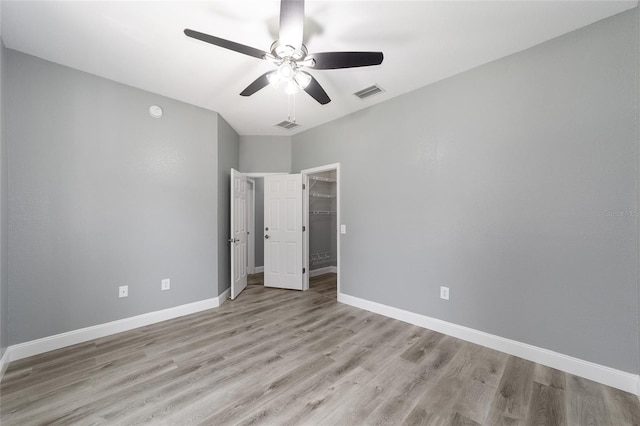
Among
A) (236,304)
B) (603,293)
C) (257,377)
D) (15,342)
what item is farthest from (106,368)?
(603,293)

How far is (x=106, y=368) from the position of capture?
84.3 inches

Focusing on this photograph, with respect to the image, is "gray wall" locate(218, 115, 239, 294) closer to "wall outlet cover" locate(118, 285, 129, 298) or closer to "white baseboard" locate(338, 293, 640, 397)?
"wall outlet cover" locate(118, 285, 129, 298)

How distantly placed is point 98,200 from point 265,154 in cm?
261

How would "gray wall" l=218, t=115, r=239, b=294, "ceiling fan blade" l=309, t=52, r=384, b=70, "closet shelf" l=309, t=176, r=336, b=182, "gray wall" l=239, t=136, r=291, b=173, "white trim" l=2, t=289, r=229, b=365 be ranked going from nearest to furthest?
1. "ceiling fan blade" l=309, t=52, r=384, b=70
2. "white trim" l=2, t=289, r=229, b=365
3. "gray wall" l=218, t=115, r=239, b=294
4. "gray wall" l=239, t=136, r=291, b=173
5. "closet shelf" l=309, t=176, r=336, b=182

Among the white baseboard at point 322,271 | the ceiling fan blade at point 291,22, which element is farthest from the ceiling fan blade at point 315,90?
the white baseboard at point 322,271

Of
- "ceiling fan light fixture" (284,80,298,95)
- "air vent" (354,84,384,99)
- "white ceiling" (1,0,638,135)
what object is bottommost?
"ceiling fan light fixture" (284,80,298,95)

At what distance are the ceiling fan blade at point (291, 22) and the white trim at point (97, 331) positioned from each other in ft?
10.9

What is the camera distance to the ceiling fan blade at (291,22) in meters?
1.45

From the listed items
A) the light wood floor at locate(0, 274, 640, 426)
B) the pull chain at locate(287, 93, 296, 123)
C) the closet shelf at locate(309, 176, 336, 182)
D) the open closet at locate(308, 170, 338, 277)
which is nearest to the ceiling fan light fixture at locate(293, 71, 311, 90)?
the pull chain at locate(287, 93, 296, 123)

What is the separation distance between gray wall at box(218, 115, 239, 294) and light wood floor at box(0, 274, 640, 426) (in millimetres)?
1104

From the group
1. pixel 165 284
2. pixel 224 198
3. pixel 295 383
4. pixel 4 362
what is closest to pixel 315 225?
pixel 224 198

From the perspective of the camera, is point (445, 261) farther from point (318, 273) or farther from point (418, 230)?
point (318, 273)

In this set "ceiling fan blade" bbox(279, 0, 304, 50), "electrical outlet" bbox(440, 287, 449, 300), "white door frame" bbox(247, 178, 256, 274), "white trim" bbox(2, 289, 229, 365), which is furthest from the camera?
"white door frame" bbox(247, 178, 256, 274)

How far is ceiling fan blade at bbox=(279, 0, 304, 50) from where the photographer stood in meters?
1.45
